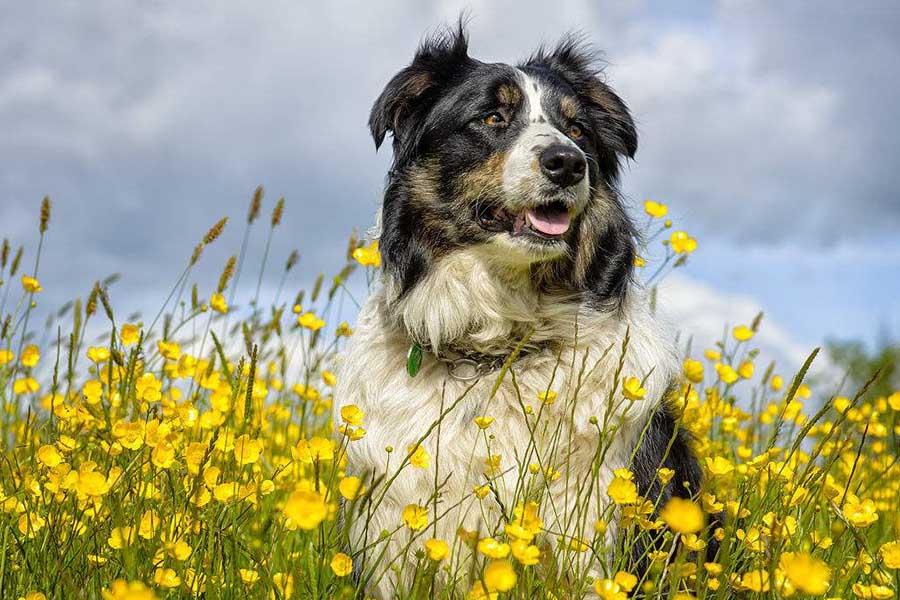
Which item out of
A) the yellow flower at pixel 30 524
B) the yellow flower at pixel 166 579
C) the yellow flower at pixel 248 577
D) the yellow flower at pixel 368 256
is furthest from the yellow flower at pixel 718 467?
the yellow flower at pixel 368 256

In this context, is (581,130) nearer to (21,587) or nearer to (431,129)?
(431,129)

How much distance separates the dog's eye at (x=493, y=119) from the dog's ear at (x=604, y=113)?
1.48 ft

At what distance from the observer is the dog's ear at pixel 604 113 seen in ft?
12.2

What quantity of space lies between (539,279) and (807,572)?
2183mm

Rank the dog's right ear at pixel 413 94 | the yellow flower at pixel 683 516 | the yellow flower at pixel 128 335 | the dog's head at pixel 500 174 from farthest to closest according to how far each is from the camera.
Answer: the dog's right ear at pixel 413 94
the dog's head at pixel 500 174
the yellow flower at pixel 128 335
the yellow flower at pixel 683 516

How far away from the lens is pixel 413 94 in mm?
3639

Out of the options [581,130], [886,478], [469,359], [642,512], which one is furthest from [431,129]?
[886,478]

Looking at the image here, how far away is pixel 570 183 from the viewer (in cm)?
319

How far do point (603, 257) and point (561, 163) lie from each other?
422 mm

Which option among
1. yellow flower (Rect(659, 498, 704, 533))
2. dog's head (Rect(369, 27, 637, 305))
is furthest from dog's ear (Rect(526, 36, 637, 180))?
yellow flower (Rect(659, 498, 704, 533))

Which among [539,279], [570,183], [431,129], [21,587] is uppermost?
[431,129]

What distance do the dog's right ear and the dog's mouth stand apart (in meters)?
0.54

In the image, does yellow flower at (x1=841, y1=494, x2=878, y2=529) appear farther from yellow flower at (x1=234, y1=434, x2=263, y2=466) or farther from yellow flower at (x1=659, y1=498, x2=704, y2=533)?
yellow flower at (x1=234, y1=434, x2=263, y2=466)

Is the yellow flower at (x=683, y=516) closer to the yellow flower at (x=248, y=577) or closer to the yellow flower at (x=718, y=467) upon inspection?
the yellow flower at (x=718, y=467)
